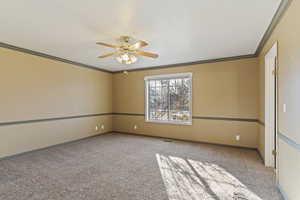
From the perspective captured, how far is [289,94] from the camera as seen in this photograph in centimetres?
191

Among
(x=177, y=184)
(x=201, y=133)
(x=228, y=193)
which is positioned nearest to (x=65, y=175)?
(x=177, y=184)

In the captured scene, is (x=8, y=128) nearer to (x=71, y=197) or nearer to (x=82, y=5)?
(x=71, y=197)

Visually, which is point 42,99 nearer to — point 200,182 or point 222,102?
point 200,182

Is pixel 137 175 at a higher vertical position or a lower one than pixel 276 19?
lower

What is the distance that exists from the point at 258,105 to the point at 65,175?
15.6 ft

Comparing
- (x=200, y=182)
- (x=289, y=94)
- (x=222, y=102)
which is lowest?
(x=200, y=182)

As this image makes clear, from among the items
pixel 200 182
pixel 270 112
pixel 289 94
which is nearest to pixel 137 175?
pixel 200 182

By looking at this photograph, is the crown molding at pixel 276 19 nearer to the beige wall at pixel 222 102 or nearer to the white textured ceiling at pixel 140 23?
the white textured ceiling at pixel 140 23

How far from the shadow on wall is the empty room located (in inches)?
1.0

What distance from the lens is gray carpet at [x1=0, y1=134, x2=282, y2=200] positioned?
2.15 meters

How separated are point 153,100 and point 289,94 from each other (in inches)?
167

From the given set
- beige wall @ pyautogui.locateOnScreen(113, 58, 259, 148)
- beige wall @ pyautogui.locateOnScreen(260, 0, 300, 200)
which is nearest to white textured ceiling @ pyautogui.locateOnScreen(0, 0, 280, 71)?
beige wall @ pyautogui.locateOnScreen(260, 0, 300, 200)

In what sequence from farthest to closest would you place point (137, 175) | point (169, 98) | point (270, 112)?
point (169, 98), point (270, 112), point (137, 175)

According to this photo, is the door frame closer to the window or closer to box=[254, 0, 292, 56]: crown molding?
box=[254, 0, 292, 56]: crown molding
